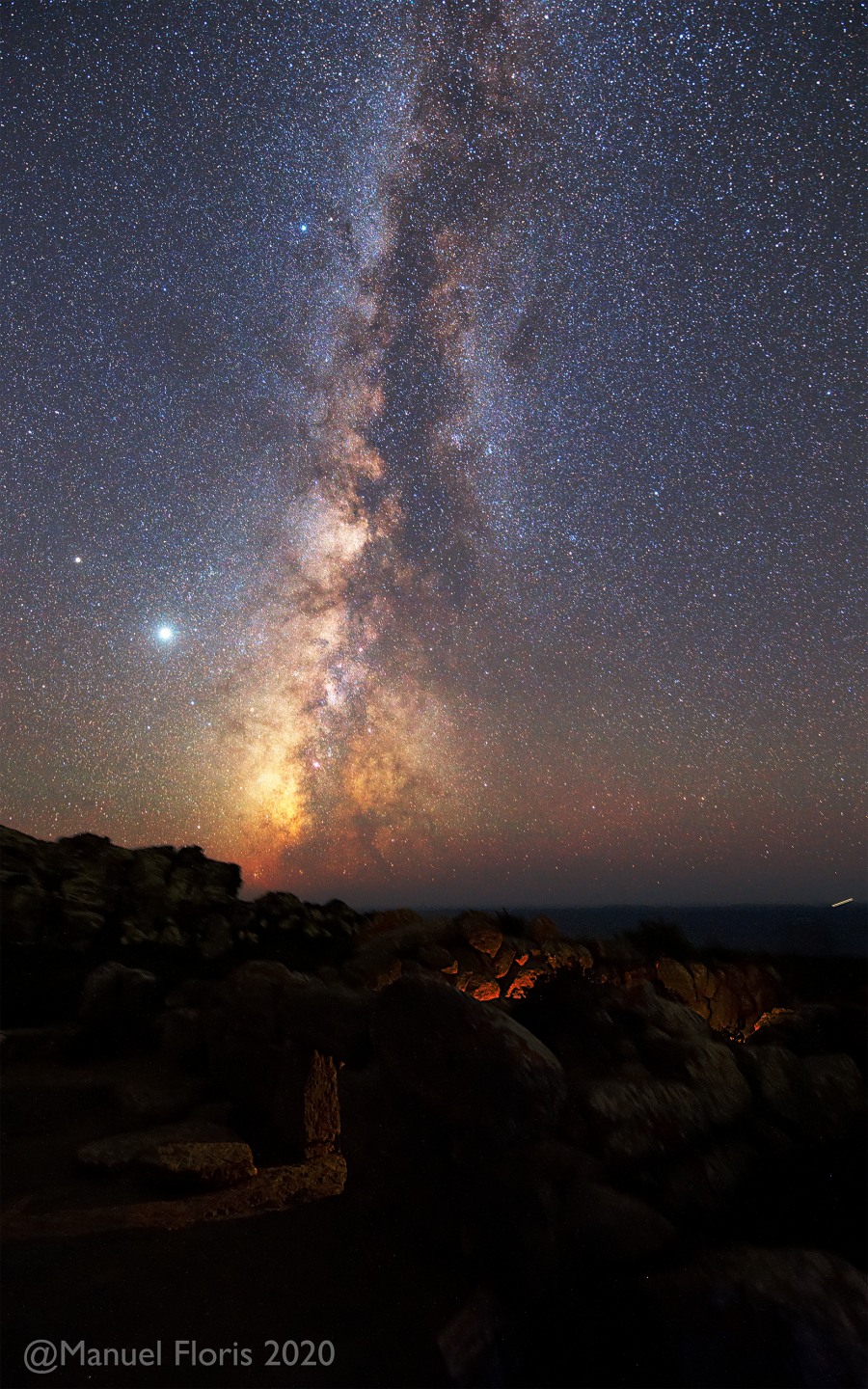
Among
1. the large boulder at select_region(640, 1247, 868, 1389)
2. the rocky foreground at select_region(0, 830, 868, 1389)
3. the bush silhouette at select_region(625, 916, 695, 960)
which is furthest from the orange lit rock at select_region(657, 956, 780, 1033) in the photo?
the large boulder at select_region(640, 1247, 868, 1389)

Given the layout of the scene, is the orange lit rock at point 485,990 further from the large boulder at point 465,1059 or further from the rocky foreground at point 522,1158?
the large boulder at point 465,1059

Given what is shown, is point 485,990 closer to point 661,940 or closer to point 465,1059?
point 465,1059

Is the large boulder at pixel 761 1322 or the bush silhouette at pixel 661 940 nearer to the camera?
the large boulder at pixel 761 1322

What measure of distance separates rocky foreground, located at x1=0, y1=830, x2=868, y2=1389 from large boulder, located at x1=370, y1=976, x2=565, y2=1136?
22 mm

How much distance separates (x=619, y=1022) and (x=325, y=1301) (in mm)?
3848

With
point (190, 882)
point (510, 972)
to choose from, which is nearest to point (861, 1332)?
point (510, 972)

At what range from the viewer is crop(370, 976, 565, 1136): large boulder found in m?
6.16

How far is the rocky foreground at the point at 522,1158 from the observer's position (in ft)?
15.7

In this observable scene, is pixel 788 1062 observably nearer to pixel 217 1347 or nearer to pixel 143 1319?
pixel 217 1347

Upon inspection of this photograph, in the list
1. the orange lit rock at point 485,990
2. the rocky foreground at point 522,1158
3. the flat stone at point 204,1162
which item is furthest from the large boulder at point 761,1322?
the orange lit rock at point 485,990

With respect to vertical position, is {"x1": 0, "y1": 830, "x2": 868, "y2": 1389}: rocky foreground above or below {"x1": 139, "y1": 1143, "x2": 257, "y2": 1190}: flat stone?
above

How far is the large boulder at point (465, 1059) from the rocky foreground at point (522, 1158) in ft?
0.07

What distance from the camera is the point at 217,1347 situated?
5.31 m

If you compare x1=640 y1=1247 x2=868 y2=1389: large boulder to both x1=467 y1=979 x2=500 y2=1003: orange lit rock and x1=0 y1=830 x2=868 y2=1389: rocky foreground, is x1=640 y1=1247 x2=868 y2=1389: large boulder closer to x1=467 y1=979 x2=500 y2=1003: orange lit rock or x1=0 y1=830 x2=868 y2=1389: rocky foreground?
x1=0 y1=830 x2=868 y2=1389: rocky foreground
